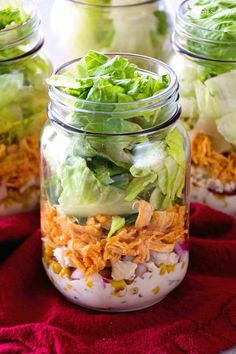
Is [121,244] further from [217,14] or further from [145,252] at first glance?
[217,14]

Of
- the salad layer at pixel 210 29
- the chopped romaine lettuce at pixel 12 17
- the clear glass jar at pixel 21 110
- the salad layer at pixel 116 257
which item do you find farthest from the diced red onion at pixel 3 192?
the salad layer at pixel 210 29

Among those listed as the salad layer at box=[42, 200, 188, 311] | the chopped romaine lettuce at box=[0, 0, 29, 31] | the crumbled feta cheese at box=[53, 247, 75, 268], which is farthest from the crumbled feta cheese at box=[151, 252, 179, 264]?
the chopped romaine lettuce at box=[0, 0, 29, 31]

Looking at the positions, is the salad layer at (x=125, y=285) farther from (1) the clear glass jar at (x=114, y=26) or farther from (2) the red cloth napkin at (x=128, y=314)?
(1) the clear glass jar at (x=114, y=26)

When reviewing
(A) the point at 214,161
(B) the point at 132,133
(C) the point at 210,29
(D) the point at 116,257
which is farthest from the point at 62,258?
(C) the point at 210,29

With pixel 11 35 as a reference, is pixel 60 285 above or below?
below

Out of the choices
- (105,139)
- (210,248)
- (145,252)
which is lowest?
(210,248)

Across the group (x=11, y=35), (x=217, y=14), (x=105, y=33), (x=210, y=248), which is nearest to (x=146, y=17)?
(x=105, y=33)
